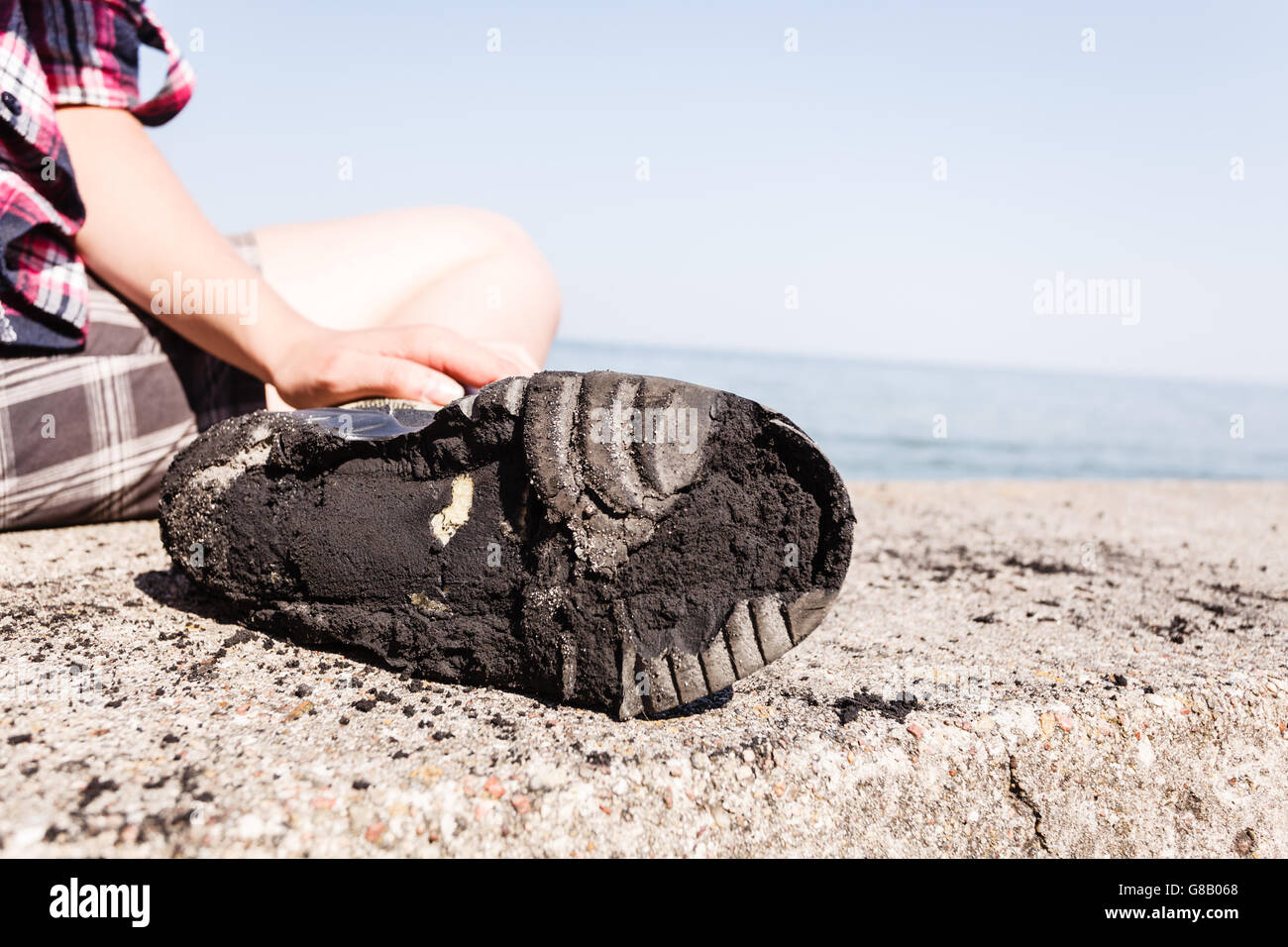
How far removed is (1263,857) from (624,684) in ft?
3.36

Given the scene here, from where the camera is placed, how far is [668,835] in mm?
953

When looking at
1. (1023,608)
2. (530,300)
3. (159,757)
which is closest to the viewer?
(159,757)

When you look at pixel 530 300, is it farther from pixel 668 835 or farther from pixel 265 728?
pixel 668 835

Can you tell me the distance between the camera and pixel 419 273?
2.13 metres

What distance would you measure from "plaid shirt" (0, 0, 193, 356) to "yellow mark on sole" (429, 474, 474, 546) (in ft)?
3.30

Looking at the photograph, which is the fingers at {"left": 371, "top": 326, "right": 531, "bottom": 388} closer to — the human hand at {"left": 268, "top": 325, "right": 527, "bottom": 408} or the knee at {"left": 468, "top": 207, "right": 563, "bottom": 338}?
the human hand at {"left": 268, "top": 325, "right": 527, "bottom": 408}

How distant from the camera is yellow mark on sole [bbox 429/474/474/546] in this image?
4.03 ft

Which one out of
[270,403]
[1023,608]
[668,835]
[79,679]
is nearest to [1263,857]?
[1023,608]

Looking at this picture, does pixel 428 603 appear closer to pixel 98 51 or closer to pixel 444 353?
pixel 444 353

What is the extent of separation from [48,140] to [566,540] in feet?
4.29

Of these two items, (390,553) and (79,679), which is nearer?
(79,679)

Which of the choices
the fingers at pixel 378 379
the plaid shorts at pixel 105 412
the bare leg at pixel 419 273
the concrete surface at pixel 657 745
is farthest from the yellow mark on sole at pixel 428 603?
the plaid shorts at pixel 105 412

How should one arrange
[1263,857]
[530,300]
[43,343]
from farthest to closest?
[530,300], [43,343], [1263,857]

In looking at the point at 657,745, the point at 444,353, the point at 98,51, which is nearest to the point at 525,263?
the point at 444,353
